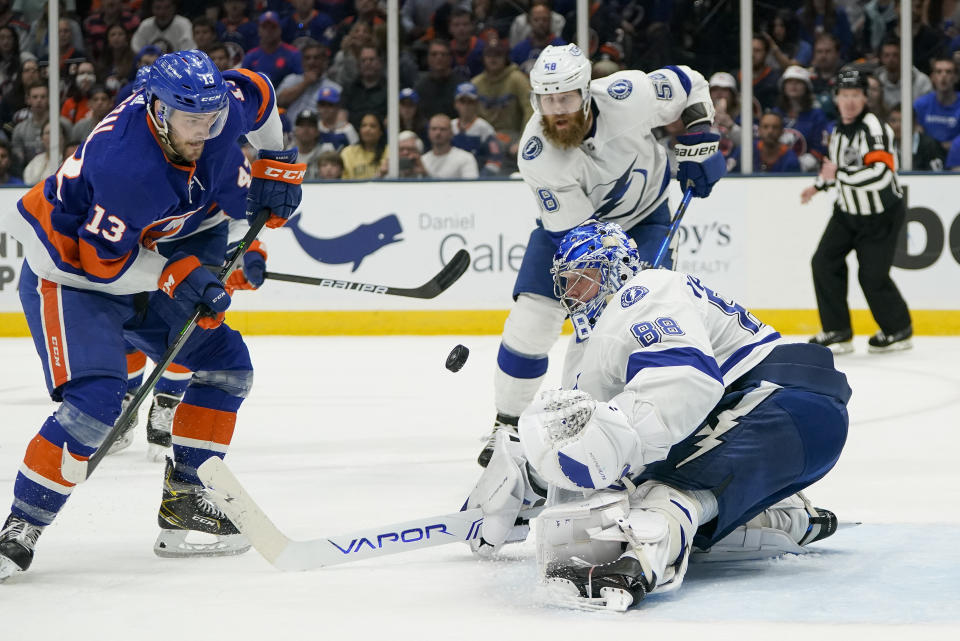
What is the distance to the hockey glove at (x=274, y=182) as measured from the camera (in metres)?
3.45

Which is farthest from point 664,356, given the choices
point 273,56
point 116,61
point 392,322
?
point 116,61

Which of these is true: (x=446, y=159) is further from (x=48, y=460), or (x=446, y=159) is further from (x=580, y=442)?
(x=580, y=442)

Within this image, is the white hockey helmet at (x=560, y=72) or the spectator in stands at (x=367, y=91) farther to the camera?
the spectator in stands at (x=367, y=91)

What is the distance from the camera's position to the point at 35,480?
277 cm

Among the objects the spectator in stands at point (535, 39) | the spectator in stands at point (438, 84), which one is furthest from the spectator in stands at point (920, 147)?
the spectator in stands at point (438, 84)

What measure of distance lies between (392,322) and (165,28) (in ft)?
7.38

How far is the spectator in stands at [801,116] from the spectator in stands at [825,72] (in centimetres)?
3

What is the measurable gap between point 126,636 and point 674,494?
1.01 meters

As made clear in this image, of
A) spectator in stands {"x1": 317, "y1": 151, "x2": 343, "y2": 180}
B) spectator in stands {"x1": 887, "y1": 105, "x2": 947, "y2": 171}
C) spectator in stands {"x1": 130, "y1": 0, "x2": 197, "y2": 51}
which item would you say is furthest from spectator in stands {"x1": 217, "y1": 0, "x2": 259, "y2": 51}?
spectator in stands {"x1": 887, "y1": 105, "x2": 947, "y2": 171}

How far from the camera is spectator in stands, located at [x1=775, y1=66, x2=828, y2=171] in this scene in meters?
7.63

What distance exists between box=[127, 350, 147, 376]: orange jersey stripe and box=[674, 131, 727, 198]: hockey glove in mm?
1752

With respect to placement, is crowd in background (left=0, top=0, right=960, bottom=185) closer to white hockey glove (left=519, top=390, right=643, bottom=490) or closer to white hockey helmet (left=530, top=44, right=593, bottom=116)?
white hockey helmet (left=530, top=44, right=593, bottom=116)

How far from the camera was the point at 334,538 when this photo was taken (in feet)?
9.29

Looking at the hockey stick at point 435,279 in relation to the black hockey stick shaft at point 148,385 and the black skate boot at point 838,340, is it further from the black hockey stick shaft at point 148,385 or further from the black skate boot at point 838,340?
the black skate boot at point 838,340
